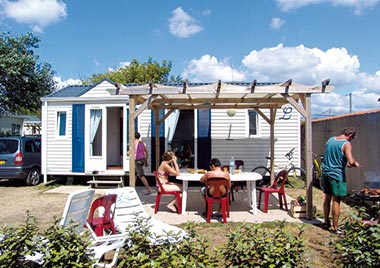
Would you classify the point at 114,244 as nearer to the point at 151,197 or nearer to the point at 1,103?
the point at 151,197

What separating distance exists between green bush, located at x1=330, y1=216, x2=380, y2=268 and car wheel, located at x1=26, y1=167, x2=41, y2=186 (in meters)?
10.4

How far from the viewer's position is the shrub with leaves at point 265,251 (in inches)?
106

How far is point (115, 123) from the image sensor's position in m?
12.7

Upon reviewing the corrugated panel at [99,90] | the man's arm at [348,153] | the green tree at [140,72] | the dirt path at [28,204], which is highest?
the green tree at [140,72]

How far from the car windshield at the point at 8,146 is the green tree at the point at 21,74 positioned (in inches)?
242

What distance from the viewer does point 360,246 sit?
2816 mm

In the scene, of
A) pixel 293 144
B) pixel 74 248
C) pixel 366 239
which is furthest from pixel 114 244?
pixel 293 144

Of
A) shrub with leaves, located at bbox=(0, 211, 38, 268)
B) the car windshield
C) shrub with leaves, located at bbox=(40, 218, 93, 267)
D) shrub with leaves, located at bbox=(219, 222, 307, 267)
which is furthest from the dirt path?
shrub with leaves, located at bbox=(219, 222, 307, 267)

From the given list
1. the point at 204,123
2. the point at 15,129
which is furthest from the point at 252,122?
the point at 15,129

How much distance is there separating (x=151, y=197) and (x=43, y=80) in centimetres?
1188

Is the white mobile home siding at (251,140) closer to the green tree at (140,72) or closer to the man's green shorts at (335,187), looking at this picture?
the man's green shorts at (335,187)

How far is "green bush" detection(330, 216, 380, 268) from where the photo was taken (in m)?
2.70

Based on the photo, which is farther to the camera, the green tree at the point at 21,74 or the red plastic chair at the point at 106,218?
the green tree at the point at 21,74

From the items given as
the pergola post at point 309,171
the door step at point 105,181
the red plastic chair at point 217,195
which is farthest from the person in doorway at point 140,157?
the pergola post at point 309,171
